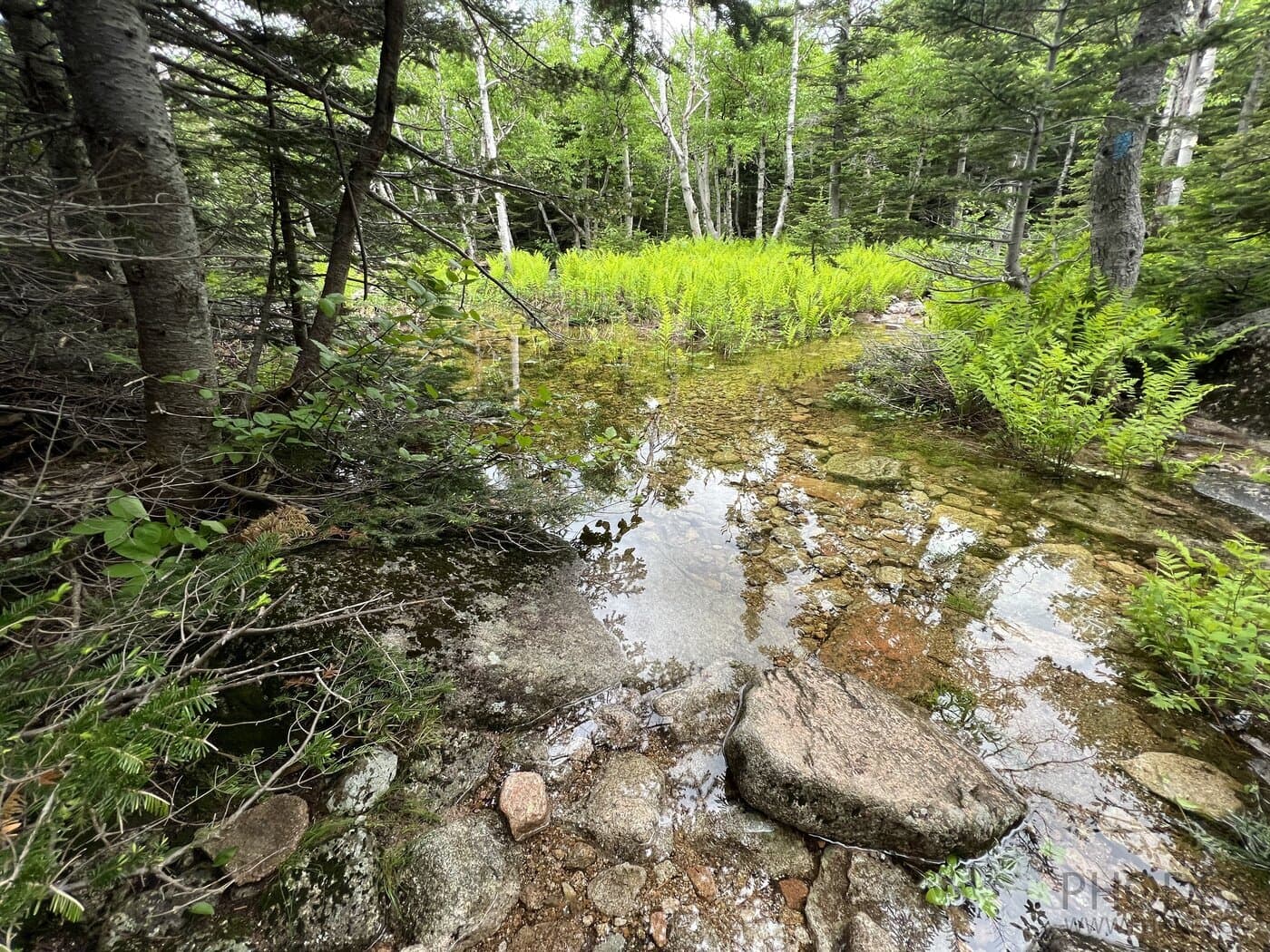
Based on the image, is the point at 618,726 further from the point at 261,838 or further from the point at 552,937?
the point at 261,838

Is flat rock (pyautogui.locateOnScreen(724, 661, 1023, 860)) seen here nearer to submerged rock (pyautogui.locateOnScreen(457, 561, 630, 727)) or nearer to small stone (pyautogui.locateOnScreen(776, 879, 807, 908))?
small stone (pyautogui.locateOnScreen(776, 879, 807, 908))

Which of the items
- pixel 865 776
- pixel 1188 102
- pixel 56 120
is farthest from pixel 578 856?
pixel 1188 102

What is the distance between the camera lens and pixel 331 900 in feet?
3.94

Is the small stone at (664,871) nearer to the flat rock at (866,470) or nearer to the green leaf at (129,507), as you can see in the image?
the green leaf at (129,507)

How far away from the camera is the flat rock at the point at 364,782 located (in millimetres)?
1385

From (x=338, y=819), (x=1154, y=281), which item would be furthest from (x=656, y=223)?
(x=338, y=819)

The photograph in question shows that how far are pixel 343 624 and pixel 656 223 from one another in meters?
27.8

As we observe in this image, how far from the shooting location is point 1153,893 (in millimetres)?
1321

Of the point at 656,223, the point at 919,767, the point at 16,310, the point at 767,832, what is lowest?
the point at 767,832

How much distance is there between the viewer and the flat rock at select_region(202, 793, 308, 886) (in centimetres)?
120

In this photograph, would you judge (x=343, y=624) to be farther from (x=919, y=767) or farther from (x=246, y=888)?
(x=919, y=767)

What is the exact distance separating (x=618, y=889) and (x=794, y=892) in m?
0.50

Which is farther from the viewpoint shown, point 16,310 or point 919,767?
point 16,310

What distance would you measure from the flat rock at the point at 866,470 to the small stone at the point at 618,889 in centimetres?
302
